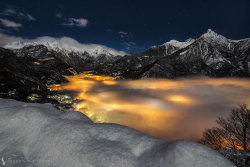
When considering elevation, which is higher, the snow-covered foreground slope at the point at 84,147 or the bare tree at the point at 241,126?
the snow-covered foreground slope at the point at 84,147

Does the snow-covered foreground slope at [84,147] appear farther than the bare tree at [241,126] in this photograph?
No

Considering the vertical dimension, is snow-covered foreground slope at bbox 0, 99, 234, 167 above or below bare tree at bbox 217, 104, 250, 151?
above

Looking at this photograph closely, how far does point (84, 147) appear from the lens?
6.32 metres

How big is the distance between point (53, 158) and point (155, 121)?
196161 mm

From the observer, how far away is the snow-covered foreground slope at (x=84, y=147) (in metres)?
5.57

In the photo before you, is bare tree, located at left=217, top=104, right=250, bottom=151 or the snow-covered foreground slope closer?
the snow-covered foreground slope

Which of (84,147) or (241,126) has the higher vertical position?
(84,147)

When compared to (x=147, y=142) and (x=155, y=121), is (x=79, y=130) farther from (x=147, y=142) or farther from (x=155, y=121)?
(x=155, y=121)

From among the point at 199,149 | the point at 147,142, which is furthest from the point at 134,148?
the point at 199,149

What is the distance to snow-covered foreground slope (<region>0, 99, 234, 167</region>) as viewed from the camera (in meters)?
5.57

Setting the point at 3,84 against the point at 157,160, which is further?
the point at 3,84

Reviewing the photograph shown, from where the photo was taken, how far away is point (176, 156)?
5.54 metres

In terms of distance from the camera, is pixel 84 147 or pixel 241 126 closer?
pixel 84 147

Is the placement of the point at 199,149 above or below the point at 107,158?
above
